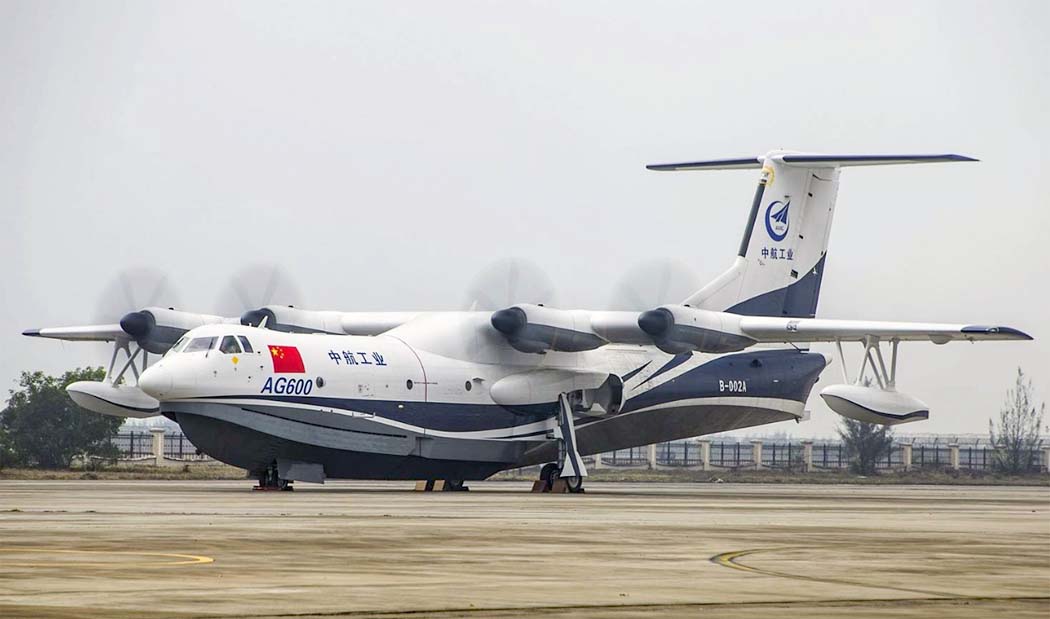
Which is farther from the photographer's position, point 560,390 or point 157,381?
point 560,390

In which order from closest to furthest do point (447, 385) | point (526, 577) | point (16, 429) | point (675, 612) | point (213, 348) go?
point (675, 612), point (526, 577), point (213, 348), point (447, 385), point (16, 429)

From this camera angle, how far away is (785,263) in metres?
42.1

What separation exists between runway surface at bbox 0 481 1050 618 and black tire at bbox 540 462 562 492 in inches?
501

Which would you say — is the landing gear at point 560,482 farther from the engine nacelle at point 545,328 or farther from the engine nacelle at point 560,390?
the engine nacelle at point 545,328

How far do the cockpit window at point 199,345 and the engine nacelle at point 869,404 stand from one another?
13581 mm

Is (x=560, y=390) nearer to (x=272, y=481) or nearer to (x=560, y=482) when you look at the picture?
(x=560, y=482)

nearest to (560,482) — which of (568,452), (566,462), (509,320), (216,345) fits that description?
(566,462)

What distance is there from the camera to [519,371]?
38.8 meters

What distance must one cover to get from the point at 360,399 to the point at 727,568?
22341 mm

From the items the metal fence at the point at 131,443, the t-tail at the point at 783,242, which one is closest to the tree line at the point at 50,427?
the metal fence at the point at 131,443

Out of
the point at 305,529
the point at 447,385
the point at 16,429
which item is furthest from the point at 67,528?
the point at 16,429

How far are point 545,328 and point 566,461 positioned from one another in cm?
372

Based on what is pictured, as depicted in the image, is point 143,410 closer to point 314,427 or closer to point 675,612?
point 314,427

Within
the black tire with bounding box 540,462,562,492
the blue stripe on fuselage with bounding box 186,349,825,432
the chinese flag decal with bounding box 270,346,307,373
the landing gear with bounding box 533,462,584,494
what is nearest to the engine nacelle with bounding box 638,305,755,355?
the blue stripe on fuselage with bounding box 186,349,825,432
